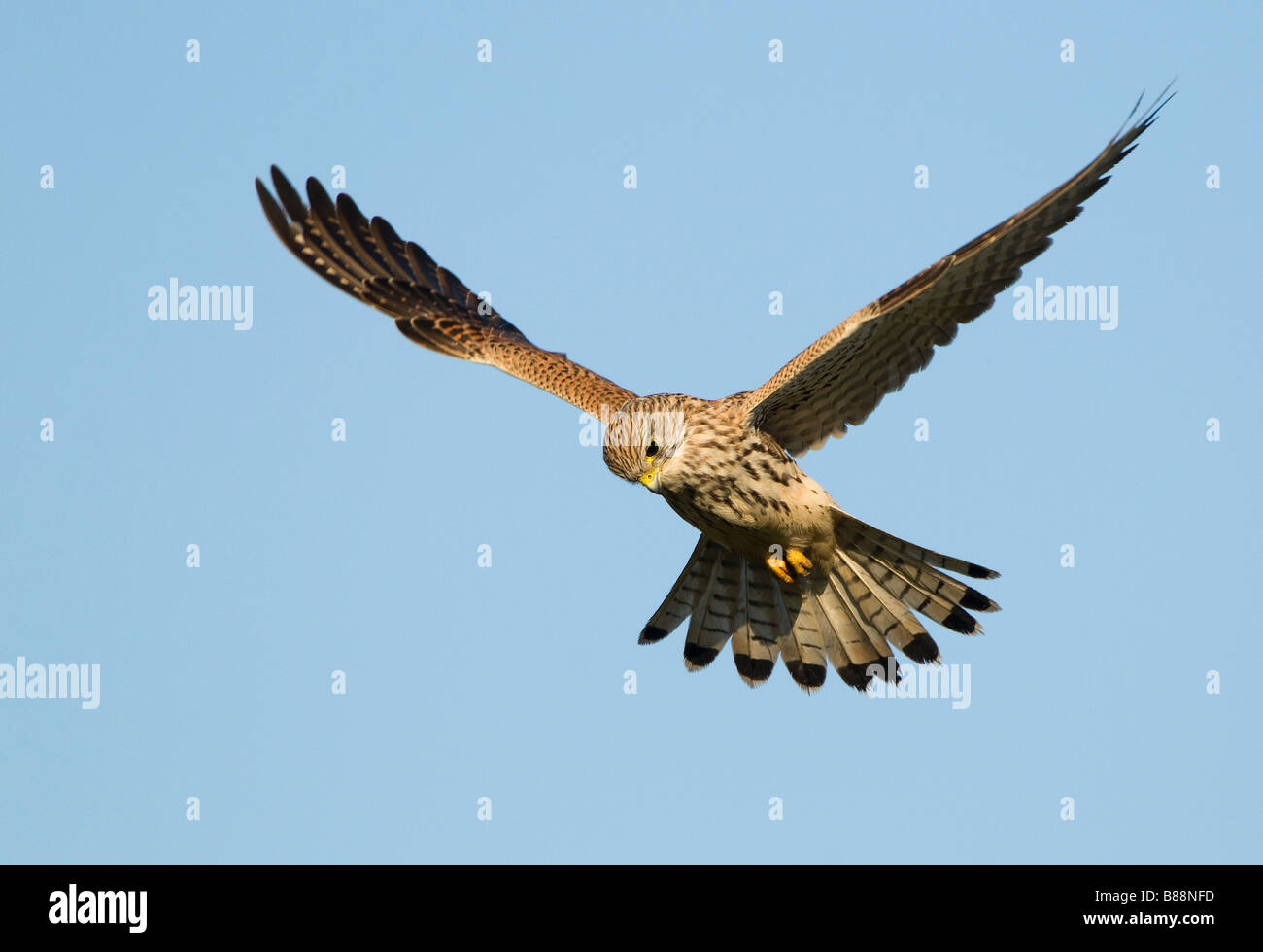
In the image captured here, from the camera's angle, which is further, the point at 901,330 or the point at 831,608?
the point at 831,608

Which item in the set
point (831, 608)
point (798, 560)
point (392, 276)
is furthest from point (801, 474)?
point (392, 276)

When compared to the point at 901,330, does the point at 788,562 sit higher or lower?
lower

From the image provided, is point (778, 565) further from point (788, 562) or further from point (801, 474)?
point (801, 474)

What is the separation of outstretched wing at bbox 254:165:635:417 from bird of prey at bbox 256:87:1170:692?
0.04 m

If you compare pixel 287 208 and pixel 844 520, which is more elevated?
pixel 287 208

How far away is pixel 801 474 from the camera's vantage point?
10898 millimetres

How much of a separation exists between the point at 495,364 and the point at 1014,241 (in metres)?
4.66

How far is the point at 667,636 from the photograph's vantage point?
12.1 m

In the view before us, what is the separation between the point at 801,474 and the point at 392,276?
484 centimetres

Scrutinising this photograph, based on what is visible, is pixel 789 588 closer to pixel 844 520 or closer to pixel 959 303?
pixel 844 520

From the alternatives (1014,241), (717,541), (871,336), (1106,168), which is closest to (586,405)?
(717,541)

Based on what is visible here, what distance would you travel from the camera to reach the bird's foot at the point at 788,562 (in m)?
11.0
